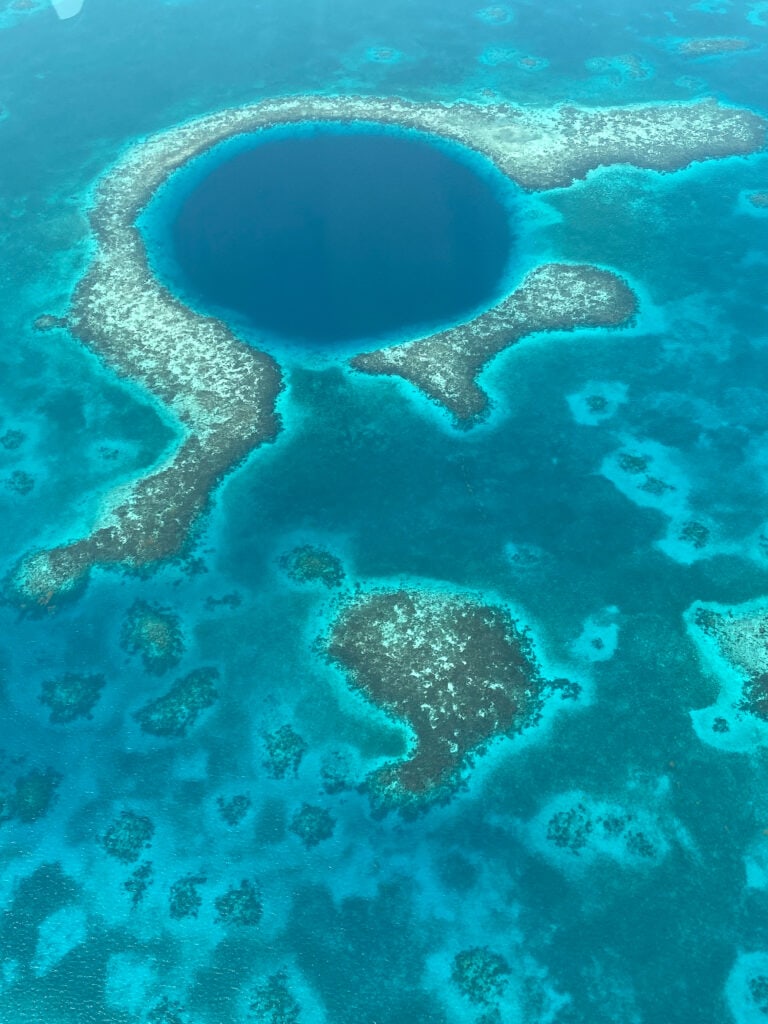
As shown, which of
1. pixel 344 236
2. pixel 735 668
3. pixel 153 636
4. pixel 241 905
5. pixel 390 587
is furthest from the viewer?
pixel 344 236

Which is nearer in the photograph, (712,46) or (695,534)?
(695,534)

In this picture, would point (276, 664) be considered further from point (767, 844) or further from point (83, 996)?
point (767, 844)

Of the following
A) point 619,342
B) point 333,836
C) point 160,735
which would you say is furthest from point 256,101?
point 333,836

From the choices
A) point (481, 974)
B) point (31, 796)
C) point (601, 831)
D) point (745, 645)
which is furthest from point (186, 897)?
point (745, 645)

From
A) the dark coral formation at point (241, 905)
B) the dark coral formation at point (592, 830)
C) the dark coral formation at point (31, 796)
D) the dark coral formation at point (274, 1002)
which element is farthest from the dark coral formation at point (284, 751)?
the dark coral formation at point (592, 830)

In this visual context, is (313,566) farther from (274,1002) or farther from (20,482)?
(274,1002)
